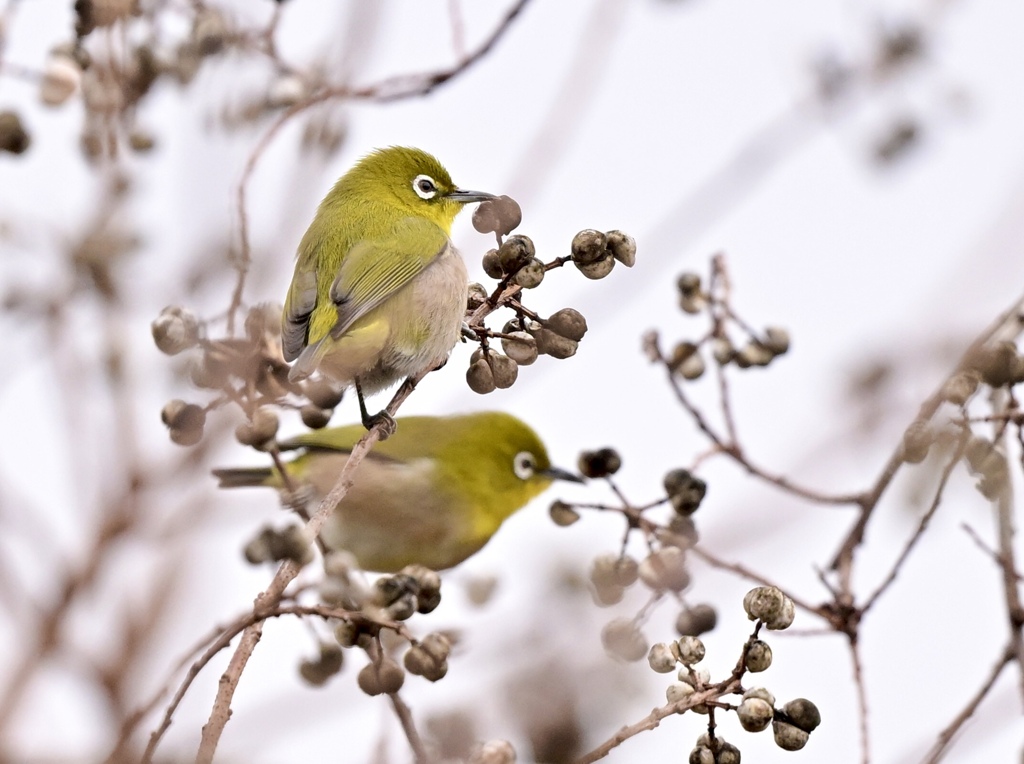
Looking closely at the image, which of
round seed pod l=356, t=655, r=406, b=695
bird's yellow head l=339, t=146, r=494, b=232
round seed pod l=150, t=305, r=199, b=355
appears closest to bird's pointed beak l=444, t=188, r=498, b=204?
bird's yellow head l=339, t=146, r=494, b=232

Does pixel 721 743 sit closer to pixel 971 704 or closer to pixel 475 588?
pixel 971 704

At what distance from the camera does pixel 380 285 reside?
167 inches

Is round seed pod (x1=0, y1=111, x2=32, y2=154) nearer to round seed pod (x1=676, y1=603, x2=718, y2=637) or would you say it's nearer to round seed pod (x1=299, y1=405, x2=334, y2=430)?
round seed pod (x1=299, y1=405, x2=334, y2=430)

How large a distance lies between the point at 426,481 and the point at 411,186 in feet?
4.19

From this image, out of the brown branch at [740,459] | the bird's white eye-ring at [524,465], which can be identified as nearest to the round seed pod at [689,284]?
the brown branch at [740,459]

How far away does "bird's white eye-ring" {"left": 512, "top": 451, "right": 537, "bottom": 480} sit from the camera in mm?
5488

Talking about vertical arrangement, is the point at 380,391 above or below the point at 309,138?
below

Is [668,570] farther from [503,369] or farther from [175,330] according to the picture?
[175,330]

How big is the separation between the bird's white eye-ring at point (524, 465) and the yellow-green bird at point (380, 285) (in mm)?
A: 1146

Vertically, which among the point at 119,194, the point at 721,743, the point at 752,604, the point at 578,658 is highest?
the point at 752,604

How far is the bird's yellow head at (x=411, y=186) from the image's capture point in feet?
16.3

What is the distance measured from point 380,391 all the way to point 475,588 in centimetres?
109

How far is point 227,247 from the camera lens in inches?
135

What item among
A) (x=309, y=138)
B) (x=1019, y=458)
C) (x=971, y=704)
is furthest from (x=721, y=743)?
(x=309, y=138)
